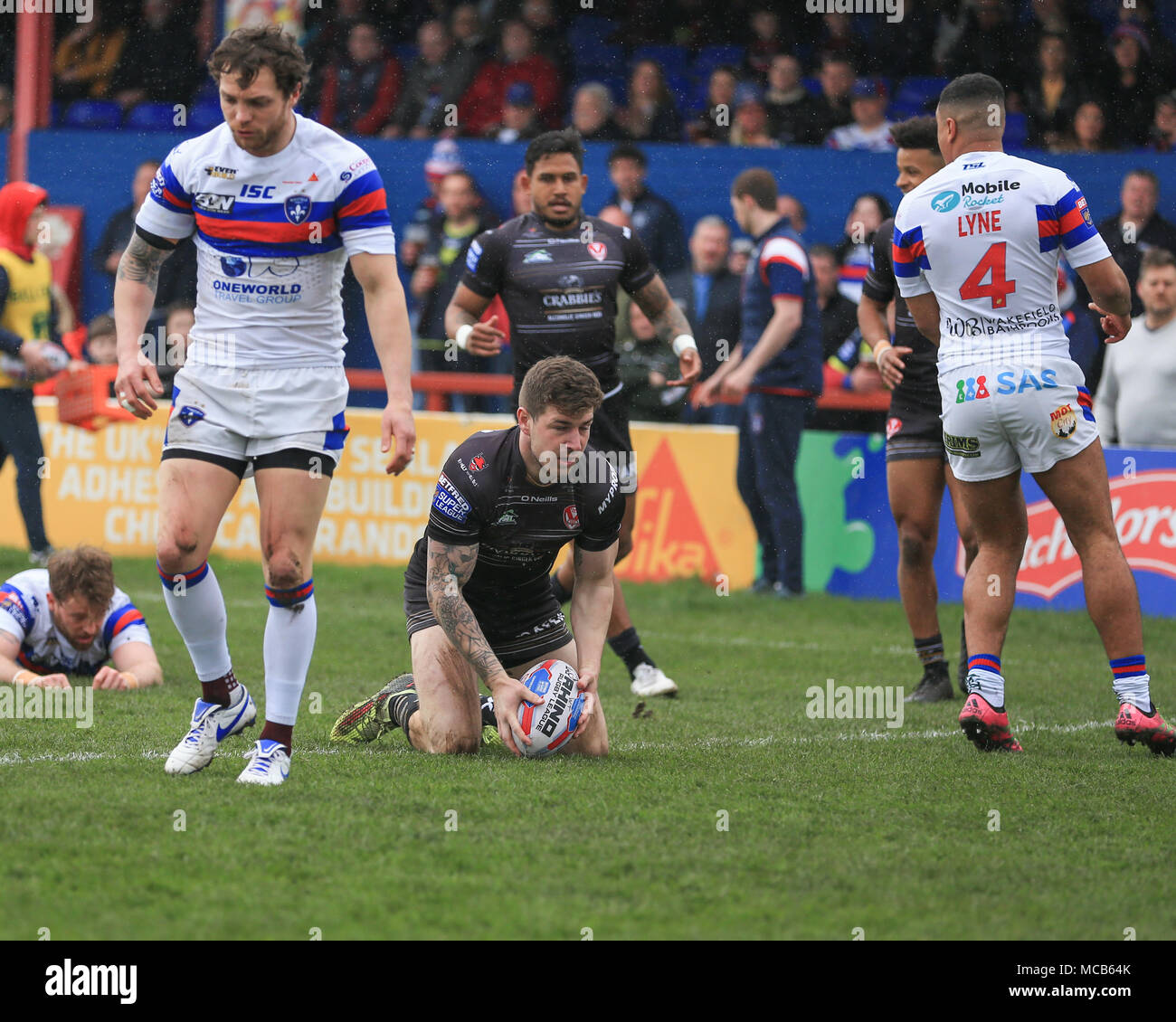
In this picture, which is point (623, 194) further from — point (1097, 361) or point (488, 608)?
point (488, 608)

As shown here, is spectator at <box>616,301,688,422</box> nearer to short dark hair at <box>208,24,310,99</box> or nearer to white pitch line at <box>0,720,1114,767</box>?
white pitch line at <box>0,720,1114,767</box>

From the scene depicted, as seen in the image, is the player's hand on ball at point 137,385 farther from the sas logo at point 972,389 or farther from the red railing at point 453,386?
the red railing at point 453,386

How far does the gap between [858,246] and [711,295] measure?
4.04 ft

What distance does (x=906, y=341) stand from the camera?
7500mm

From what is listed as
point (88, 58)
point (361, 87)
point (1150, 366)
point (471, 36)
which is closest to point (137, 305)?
point (1150, 366)

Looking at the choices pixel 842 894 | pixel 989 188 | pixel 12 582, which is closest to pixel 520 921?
pixel 842 894

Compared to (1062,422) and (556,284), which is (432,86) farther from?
(1062,422)

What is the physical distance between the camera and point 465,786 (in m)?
4.79

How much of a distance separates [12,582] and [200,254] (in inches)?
108

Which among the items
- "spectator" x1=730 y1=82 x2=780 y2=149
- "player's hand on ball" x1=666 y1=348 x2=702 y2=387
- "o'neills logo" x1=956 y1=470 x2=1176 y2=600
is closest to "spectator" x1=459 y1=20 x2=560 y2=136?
"spectator" x1=730 y1=82 x2=780 y2=149

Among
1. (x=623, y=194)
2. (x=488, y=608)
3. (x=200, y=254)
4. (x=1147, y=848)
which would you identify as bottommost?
(x=1147, y=848)

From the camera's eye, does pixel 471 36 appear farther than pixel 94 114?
No

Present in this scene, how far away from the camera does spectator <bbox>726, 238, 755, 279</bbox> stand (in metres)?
12.7

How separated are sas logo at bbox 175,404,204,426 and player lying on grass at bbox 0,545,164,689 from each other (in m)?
2.25
